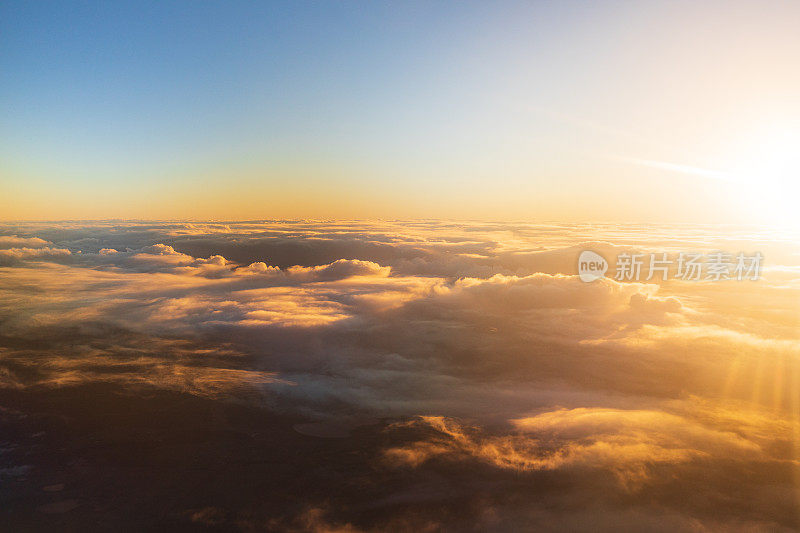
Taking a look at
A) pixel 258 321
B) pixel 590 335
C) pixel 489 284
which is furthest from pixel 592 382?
pixel 489 284

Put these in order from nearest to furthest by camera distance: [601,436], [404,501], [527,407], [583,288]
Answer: [404,501]
[601,436]
[527,407]
[583,288]

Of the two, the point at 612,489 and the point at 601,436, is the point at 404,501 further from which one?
the point at 601,436

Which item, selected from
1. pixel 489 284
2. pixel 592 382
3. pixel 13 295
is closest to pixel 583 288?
pixel 489 284

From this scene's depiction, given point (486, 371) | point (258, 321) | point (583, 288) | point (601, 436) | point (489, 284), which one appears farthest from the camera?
point (489, 284)

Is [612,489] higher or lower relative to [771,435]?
higher

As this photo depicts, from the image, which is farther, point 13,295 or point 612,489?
point 13,295

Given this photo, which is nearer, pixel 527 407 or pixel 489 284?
pixel 527 407

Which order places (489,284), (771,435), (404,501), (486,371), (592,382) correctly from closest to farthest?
(404,501)
(771,435)
(592,382)
(486,371)
(489,284)

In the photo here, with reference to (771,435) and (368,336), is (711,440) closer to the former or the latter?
(771,435)

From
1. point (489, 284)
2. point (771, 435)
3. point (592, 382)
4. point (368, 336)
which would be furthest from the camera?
point (489, 284)
